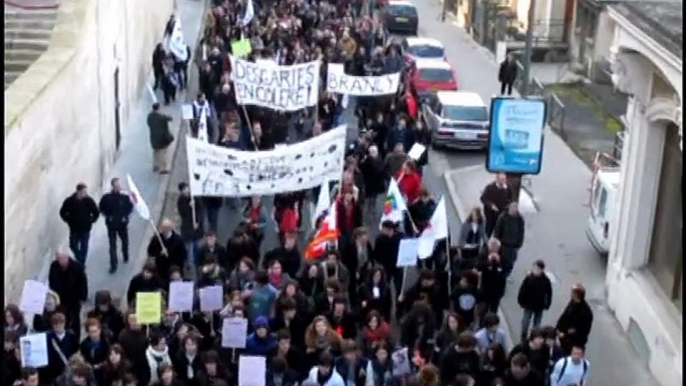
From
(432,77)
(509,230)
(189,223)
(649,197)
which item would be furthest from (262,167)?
(432,77)

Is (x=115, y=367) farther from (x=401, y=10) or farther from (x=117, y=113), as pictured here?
(x=401, y=10)

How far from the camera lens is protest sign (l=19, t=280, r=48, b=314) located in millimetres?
10922

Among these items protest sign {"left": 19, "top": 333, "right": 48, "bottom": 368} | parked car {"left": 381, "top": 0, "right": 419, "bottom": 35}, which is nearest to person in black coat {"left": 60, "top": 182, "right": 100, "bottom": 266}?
protest sign {"left": 19, "top": 333, "right": 48, "bottom": 368}

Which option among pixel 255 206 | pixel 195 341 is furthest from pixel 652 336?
pixel 195 341

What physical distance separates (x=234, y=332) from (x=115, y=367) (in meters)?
1.30

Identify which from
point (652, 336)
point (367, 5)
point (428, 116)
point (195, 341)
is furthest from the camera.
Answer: point (367, 5)

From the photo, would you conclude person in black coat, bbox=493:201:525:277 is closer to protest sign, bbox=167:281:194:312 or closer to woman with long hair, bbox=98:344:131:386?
protest sign, bbox=167:281:194:312

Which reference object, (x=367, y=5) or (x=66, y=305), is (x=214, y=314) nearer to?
(x=66, y=305)

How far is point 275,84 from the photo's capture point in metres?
19.6

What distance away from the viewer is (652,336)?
45.5ft

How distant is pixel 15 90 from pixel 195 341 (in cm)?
565

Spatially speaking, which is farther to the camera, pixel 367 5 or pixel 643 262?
pixel 367 5

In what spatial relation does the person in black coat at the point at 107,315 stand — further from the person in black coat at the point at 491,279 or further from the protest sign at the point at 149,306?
the person in black coat at the point at 491,279

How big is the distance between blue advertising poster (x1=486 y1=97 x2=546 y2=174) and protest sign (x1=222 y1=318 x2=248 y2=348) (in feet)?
22.8
